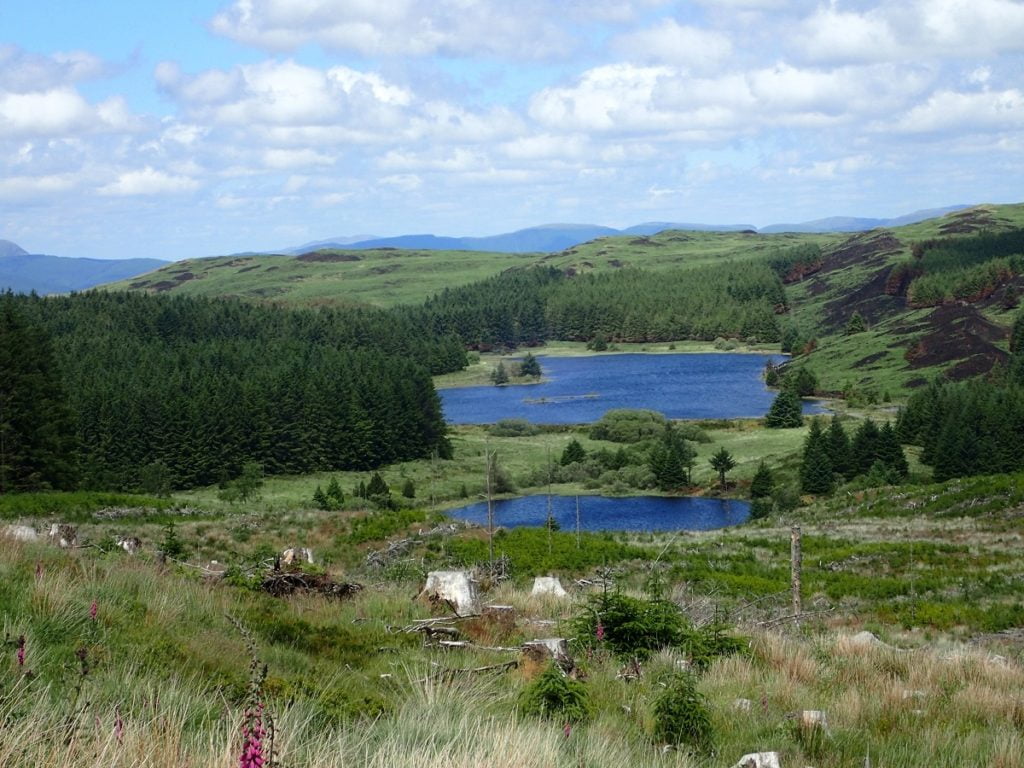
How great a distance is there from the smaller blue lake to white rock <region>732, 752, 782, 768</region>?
56160 millimetres

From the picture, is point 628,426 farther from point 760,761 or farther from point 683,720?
point 760,761

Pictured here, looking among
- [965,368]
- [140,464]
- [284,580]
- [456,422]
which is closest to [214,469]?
[140,464]

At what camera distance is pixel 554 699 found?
288 inches

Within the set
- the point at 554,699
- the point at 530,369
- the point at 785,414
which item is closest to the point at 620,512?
the point at 785,414

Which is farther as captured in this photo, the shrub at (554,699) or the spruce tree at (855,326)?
the spruce tree at (855,326)

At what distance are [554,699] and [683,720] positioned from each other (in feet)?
3.34

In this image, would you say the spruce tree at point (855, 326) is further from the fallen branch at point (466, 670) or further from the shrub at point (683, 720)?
the shrub at point (683, 720)

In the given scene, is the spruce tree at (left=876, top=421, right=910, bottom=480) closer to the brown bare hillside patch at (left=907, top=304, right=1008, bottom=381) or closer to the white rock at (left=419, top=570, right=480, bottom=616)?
the brown bare hillside patch at (left=907, top=304, right=1008, bottom=381)

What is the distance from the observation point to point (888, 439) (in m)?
75.1

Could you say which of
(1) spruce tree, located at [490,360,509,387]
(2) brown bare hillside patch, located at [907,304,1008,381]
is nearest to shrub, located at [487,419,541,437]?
(1) spruce tree, located at [490,360,509,387]

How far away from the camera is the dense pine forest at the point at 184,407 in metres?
51.1

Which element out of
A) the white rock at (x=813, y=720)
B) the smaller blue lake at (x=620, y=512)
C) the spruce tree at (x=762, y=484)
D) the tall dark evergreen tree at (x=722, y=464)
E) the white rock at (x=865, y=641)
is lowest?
the smaller blue lake at (x=620, y=512)

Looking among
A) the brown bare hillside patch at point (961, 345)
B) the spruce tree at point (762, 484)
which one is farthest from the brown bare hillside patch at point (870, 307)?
the spruce tree at point (762, 484)

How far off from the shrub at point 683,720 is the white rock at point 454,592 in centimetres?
577
